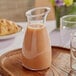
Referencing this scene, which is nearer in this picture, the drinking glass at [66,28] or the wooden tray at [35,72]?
the wooden tray at [35,72]

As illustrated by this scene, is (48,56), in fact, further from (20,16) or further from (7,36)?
(20,16)

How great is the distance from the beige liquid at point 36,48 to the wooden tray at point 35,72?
0.9 inches

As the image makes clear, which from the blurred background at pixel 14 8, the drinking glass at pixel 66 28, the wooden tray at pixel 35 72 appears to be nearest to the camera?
the wooden tray at pixel 35 72

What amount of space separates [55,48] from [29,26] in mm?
198

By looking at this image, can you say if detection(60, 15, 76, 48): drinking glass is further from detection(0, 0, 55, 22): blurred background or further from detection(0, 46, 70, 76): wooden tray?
detection(0, 0, 55, 22): blurred background

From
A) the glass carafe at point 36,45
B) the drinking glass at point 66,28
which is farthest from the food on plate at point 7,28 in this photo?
the glass carafe at point 36,45

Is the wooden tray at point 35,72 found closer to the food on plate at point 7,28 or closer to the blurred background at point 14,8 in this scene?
the food on plate at point 7,28

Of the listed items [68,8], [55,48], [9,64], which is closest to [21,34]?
[68,8]

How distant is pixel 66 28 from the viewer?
120 cm

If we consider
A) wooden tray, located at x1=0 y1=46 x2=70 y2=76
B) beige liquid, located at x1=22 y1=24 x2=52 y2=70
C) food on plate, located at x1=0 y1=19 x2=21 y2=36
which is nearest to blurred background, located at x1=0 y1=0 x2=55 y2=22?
food on plate, located at x1=0 y1=19 x2=21 y2=36

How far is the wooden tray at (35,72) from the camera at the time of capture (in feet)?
2.55

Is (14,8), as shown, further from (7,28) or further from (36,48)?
(36,48)

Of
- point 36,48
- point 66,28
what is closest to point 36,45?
point 36,48

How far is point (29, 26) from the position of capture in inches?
31.8
